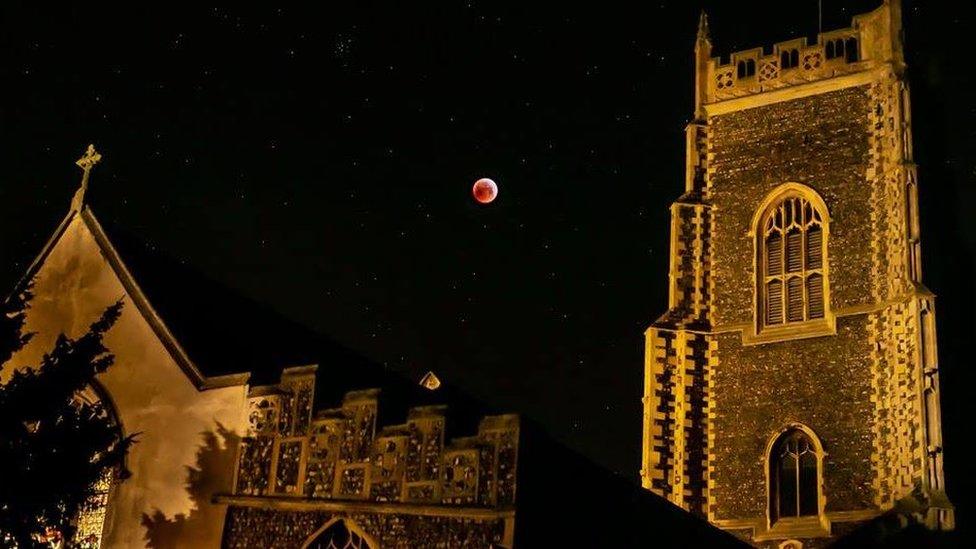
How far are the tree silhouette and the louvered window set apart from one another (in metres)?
17.6

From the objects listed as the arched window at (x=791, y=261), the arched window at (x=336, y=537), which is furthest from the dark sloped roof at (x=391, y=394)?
the arched window at (x=791, y=261)

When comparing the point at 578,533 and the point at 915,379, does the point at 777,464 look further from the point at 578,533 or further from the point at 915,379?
the point at 578,533

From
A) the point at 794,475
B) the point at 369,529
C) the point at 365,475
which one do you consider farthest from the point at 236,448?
the point at 794,475

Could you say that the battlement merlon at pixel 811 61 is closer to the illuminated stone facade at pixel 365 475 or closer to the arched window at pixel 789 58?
the arched window at pixel 789 58

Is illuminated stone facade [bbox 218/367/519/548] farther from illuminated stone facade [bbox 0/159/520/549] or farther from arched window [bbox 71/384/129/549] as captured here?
arched window [bbox 71/384/129/549]

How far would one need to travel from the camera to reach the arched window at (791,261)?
1257 inches

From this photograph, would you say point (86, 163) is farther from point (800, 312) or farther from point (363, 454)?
point (800, 312)

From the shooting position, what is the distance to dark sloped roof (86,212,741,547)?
17.5 m

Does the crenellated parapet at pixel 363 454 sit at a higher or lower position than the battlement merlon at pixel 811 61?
lower

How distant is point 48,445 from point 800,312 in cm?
1871

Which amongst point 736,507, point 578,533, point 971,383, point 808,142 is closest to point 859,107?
point 808,142

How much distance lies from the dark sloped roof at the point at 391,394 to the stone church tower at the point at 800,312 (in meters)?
5.76

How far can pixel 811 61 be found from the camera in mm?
33750

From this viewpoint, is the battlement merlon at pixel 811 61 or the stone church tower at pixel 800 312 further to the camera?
the battlement merlon at pixel 811 61
